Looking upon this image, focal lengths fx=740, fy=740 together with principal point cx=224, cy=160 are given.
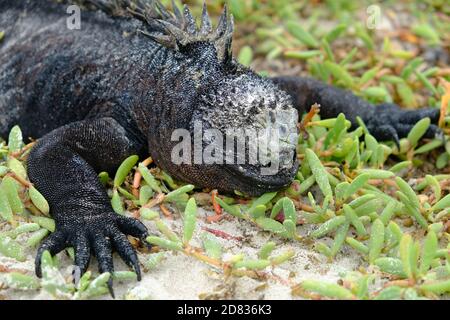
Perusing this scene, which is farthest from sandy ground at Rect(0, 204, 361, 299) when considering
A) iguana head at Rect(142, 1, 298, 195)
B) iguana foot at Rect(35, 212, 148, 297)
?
iguana head at Rect(142, 1, 298, 195)

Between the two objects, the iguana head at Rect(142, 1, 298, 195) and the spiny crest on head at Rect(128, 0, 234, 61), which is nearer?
the iguana head at Rect(142, 1, 298, 195)

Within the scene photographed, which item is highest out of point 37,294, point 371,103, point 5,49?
point 5,49

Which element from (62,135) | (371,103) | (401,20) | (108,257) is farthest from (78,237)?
(401,20)

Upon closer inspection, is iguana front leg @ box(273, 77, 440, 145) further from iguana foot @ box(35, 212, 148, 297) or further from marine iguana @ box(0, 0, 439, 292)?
iguana foot @ box(35, 212, 148, 297)

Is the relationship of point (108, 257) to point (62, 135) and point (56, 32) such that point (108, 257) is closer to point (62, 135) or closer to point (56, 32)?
point (62, 135)

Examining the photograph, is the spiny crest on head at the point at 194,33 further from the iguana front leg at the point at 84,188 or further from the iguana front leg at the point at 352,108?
the iguana front leg at the point at 352,108
